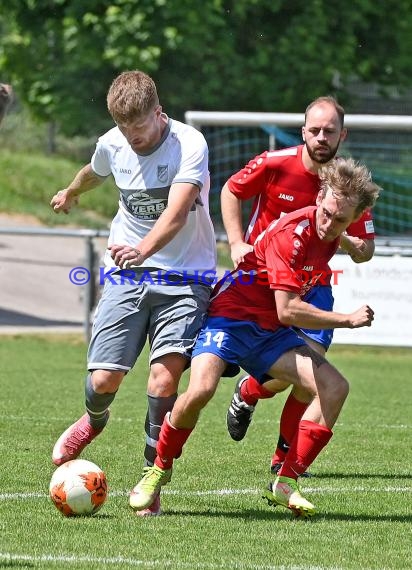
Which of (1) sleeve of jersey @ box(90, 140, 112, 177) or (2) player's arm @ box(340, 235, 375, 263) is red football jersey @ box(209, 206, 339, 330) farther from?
(1) sleeve of jersey @ box(90, 140, 112, 177)

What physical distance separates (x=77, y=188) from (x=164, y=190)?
0.82m

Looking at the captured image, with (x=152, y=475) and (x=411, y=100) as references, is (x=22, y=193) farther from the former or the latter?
(x=152, y=475)

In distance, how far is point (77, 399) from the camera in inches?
415

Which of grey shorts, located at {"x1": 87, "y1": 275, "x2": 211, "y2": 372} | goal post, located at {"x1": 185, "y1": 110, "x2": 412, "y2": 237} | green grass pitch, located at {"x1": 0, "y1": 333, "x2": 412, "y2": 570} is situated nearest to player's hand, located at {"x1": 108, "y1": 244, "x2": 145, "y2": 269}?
grey shorts, located at {"x1": 87, "y1": 275, "x2": 211, "y2": 372}

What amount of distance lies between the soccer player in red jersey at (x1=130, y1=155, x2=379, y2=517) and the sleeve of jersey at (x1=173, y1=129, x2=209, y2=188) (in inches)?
18.2

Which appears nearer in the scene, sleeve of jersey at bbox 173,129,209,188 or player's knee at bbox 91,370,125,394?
sleeve of jersey at bbox 173,129,209,188

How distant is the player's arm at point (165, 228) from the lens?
19.2ft

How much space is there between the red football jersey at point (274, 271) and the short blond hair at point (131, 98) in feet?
2.94

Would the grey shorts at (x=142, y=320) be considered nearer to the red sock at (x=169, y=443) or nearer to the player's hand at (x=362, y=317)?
the red sock at (x=169, y=443)

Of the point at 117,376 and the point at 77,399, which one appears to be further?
the point at 77,399

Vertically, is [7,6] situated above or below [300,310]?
below

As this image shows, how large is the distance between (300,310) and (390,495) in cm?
141

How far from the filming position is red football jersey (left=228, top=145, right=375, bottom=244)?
7.16 m

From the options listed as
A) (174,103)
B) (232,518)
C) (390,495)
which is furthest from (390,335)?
(174,103)
